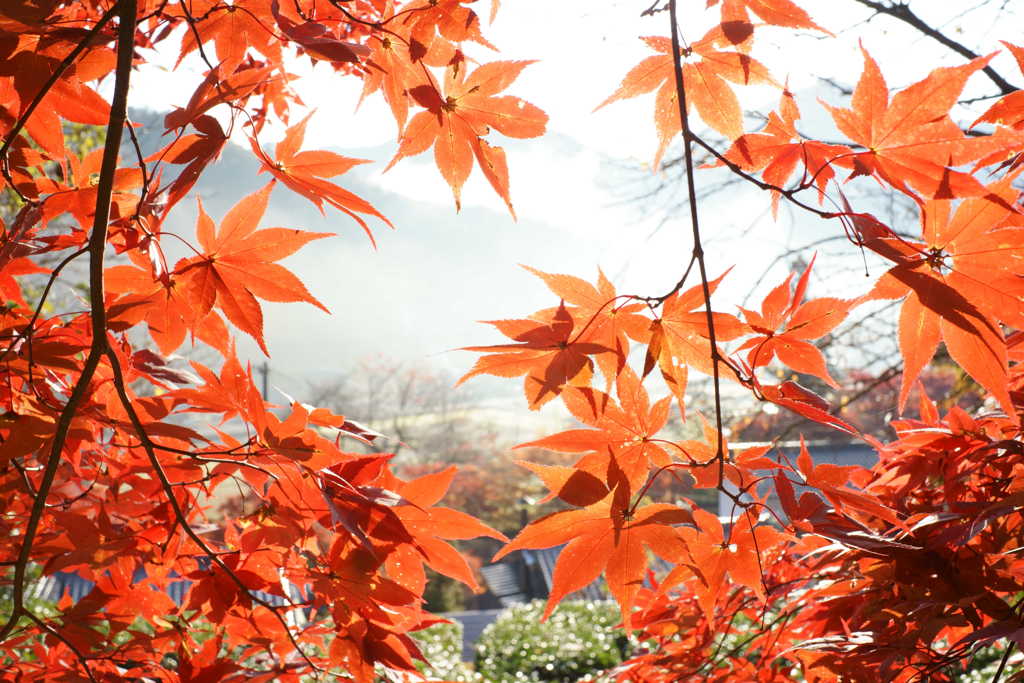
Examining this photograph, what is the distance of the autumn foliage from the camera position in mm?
541

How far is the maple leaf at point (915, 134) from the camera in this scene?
536 mm

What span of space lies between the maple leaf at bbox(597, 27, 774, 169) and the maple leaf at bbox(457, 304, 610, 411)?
20cm

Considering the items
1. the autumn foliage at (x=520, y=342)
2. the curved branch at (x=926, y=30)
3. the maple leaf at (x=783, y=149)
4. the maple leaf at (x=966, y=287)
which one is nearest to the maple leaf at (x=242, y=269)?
the autumn foliage at (x=520, y=342)

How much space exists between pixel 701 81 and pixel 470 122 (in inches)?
8.3

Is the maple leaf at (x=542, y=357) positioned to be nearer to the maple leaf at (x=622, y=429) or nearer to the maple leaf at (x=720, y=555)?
the maple leaf at (x=622, y=429)

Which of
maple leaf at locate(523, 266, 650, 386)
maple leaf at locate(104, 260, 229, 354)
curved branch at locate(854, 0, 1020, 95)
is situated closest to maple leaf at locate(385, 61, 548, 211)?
maple leaf at locate(523, 266, 650, 386)

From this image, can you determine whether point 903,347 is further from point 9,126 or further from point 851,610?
point 9,126

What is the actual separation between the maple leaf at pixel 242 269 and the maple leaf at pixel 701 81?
309 millimetres

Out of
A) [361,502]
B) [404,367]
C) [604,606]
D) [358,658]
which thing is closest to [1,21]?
[361,502]

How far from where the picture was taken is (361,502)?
61cm

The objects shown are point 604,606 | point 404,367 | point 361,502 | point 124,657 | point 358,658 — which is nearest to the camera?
point 361,502

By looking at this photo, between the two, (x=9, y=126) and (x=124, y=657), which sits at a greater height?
(x=9, y=126)

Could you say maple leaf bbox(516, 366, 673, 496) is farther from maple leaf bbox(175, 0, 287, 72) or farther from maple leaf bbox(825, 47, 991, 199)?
maple leaf bbox(175, 0, 287, 72)

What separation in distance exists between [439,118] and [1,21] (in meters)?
0.34
